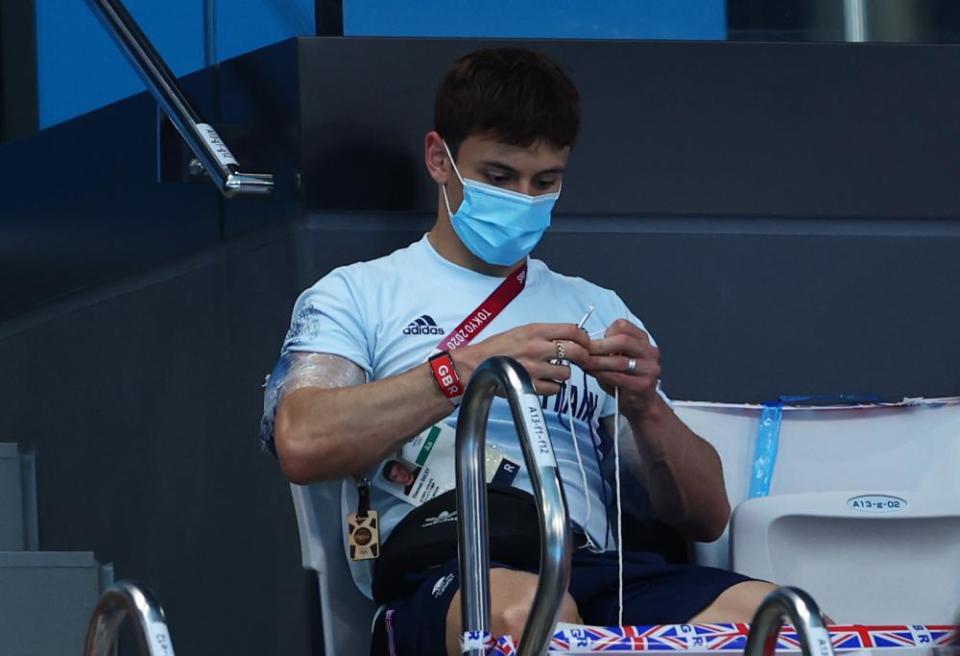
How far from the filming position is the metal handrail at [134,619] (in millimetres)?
1753

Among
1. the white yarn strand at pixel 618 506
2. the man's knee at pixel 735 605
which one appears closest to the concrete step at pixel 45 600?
the white yarn strand at pixel 618 506

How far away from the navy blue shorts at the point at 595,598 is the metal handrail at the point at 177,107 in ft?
2.77

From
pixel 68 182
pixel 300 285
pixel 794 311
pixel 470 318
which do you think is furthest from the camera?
pixel 68 182

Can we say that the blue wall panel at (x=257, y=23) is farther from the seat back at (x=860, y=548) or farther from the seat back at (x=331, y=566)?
the seat back at (x=860, y=548)

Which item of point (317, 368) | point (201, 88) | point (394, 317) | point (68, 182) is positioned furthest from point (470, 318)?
point (68, 182)

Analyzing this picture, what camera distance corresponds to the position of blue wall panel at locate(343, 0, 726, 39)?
3492mm

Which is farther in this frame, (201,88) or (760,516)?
(201,88)

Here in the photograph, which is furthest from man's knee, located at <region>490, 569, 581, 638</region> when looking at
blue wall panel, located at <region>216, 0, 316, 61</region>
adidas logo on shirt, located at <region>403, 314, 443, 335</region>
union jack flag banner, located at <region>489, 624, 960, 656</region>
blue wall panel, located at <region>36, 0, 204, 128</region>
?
blue wall panel, located at <region>36, 0, 204, 128</region>

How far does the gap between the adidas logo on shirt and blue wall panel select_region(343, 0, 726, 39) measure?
906 millimetres

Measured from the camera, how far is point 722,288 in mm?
A: 3508

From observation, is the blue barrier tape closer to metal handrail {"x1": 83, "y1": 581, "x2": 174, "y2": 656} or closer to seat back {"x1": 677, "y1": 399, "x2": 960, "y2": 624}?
seat back {"x1": 677, "y1": 399, "x2": 960, "y2": 624}

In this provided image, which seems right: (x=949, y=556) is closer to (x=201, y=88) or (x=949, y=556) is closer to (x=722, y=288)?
(x=722, y=288)

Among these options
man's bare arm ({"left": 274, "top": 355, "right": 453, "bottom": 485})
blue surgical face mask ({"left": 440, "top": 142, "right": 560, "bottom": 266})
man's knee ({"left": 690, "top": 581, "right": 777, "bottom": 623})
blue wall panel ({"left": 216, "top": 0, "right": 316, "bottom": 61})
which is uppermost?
blue wall panel ({"left": 216, "top": 0, "right": 316, "bottom": 61})

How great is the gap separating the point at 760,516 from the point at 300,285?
1.08m
